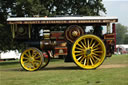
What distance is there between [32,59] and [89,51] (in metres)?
3.13

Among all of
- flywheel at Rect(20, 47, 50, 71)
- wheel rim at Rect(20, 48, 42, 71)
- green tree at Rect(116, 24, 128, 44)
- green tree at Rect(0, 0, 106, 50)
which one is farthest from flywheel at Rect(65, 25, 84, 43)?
green tree at Rect(116, 24, 128, 44)

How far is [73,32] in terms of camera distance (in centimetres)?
1465

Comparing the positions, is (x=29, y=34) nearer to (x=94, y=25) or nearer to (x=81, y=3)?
(x=94, y=25)

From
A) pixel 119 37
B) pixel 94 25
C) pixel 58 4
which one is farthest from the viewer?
pixel 119 37

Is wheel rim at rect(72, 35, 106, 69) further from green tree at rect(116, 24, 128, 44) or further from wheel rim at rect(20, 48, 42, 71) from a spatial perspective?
green tree at rect(116, 24, 128, 44)

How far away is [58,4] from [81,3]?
10.5 ft

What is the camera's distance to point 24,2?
95.3ft

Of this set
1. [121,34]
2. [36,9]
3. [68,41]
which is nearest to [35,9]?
[36,9]

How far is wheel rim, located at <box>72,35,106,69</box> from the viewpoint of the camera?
1424cm

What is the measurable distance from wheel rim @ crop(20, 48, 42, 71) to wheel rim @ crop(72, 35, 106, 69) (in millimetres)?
1958

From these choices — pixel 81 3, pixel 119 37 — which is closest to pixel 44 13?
pixel 81 3

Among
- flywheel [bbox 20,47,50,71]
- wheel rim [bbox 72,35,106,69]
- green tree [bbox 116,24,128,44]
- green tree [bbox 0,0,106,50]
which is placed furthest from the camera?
green tree [bbox 116,24,128,44]

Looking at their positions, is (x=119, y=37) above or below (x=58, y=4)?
below

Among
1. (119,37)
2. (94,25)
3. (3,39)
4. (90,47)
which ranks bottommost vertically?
(119,37)
